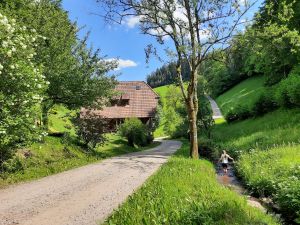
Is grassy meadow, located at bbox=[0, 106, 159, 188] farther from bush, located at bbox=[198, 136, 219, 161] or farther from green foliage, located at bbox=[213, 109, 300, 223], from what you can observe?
green foliage, located at bbox=[213, 109, 300, 223]

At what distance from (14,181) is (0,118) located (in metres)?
4.31

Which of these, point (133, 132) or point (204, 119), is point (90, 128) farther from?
point (204, 119)

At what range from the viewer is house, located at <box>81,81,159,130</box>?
2511 inches

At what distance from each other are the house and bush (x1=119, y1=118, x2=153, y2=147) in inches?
772

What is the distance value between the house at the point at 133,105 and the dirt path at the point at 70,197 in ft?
143

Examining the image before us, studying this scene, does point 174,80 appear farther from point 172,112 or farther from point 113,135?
point 172,112

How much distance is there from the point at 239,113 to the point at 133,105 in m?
22.9

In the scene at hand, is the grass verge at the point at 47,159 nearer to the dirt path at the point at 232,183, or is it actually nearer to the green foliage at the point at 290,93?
the dirt path at the point at 232,183

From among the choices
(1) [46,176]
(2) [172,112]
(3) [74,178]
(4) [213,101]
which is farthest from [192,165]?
(4) [213,101]

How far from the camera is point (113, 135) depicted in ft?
149

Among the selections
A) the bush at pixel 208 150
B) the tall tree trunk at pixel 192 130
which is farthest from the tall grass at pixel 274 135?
the tall tree trunk at pixel 192 130

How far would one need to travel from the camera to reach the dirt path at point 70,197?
10695 mm

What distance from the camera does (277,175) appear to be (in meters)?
14.4

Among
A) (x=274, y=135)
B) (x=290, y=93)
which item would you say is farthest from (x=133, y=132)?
(x=274, y=135)
